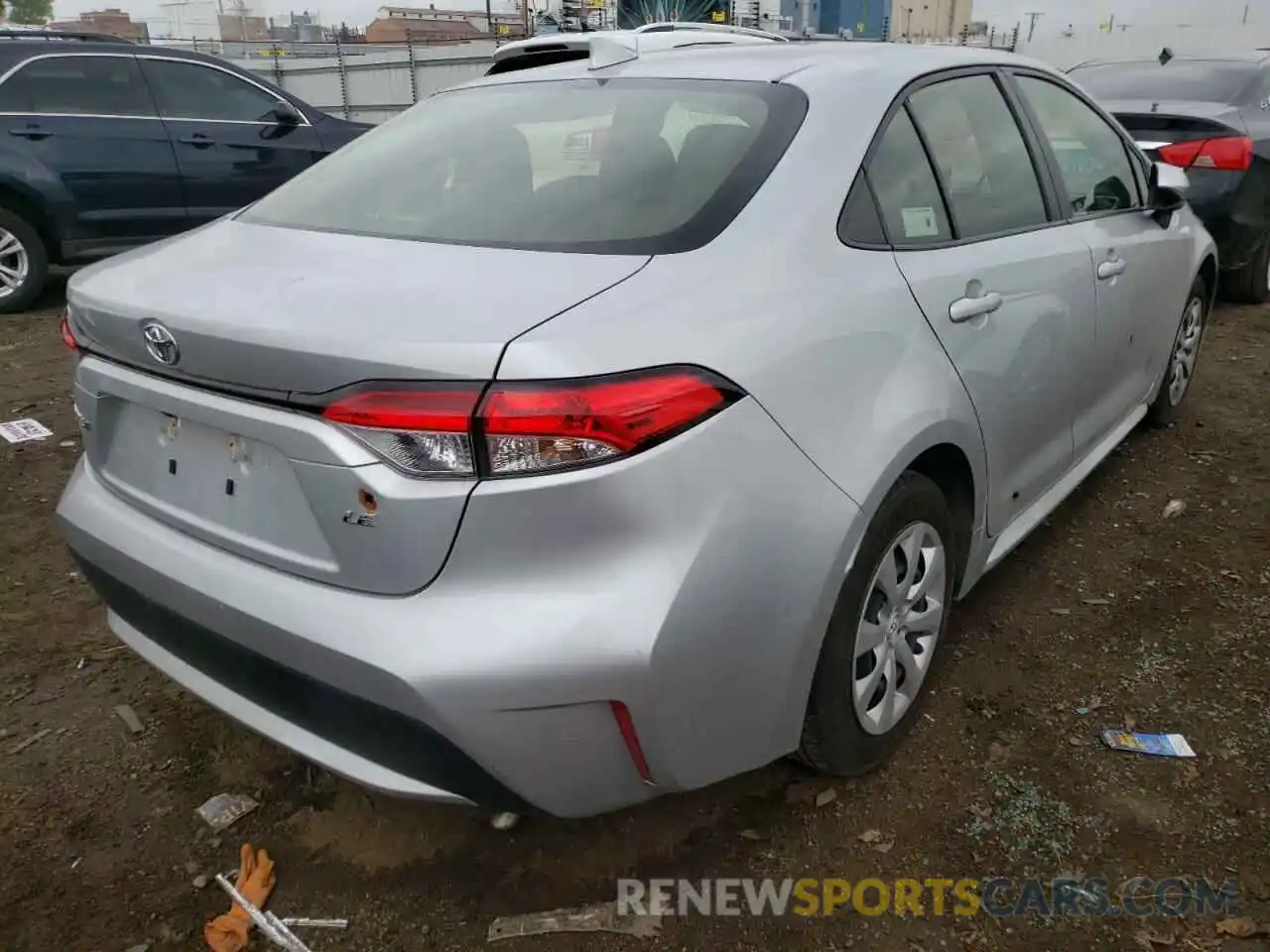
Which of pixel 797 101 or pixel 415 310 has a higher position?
pixel 797 101

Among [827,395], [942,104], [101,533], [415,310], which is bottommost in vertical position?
[101,533]

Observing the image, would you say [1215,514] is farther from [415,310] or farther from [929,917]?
[415,310]

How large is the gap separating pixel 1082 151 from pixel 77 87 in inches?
245

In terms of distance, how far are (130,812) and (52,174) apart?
548 cm

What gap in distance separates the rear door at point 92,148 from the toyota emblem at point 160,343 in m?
5.51

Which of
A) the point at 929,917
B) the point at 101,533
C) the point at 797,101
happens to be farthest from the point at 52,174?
the point at 929,917

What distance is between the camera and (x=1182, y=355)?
424 cm

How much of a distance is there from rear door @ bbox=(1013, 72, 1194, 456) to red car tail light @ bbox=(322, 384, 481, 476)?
2197 mm

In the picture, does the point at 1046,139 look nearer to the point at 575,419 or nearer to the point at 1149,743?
the point at 1149,743

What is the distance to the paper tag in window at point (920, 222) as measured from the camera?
2215 mm

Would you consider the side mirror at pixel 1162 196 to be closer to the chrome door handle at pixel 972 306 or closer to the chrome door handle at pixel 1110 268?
the chrome door handle at pixel 1110 268

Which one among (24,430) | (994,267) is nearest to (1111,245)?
(994,267)

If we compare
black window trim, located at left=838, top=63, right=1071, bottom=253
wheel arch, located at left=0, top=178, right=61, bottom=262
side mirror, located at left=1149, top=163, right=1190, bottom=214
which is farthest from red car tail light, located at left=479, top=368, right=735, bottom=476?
wheel arch, located at left=0, top=178, right=61, bottom=262

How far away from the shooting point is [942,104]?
250 cm
